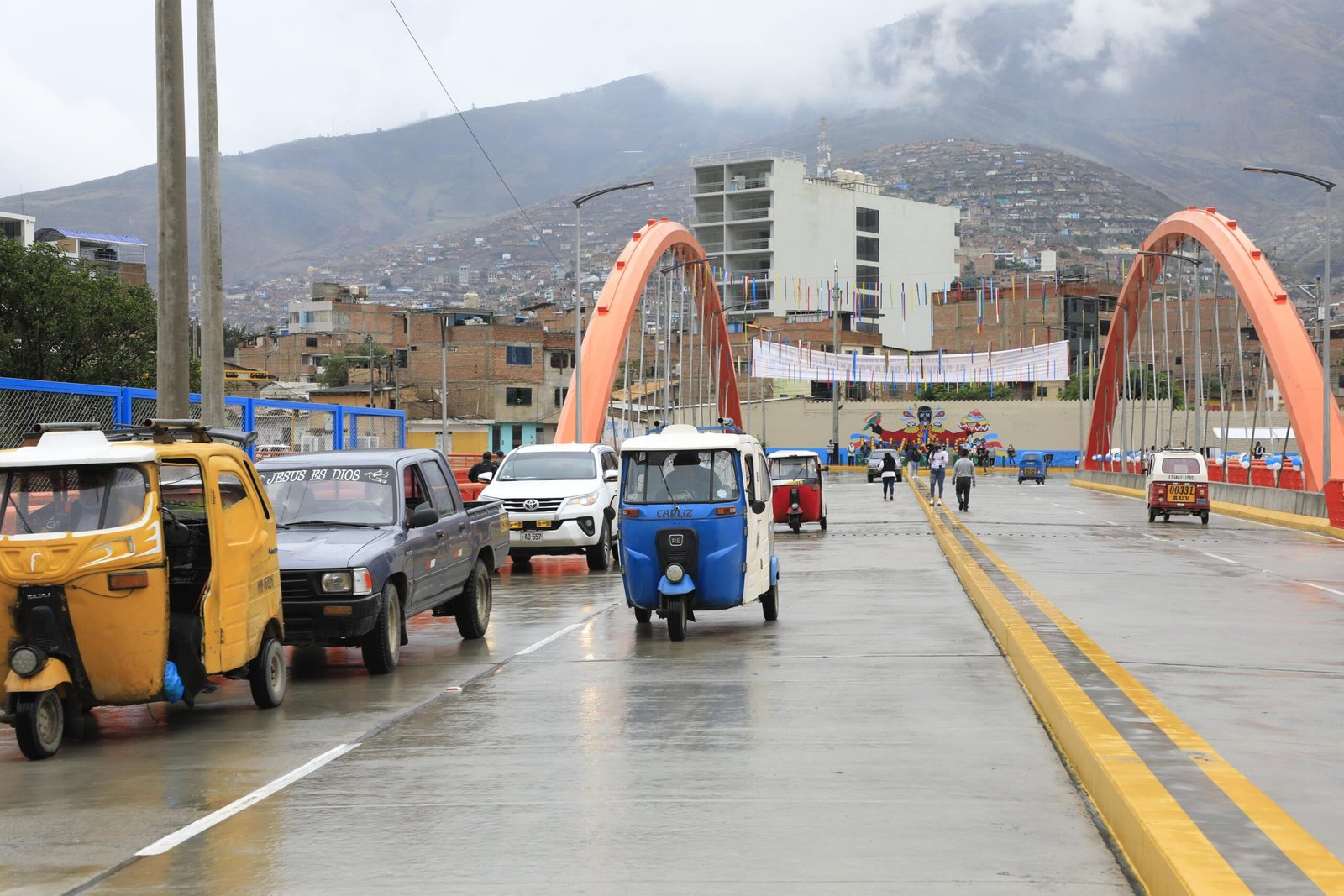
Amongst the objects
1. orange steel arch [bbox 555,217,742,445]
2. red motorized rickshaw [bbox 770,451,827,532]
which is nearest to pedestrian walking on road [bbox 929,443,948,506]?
orange steel arch [bbox 555,217,742,445]

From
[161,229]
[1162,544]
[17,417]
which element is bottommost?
[1162,544]

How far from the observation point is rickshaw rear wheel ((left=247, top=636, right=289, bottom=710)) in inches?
448

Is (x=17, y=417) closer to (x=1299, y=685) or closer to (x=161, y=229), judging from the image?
(x=161, y=229)

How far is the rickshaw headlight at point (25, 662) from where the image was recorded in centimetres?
966

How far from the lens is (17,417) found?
17188 mm

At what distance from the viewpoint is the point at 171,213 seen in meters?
15.7

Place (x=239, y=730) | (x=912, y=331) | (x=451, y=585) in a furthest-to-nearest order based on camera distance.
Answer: (x=912, y=331)
(x=451, y=585)
(x=239, y=730)

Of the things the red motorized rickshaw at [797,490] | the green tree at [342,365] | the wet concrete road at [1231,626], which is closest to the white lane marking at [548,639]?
the wet concrete road at [1231,626]

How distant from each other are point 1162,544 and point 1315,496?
11631 mm

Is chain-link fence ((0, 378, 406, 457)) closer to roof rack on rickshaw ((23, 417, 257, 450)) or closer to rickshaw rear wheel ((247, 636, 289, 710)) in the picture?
roof rack on rickshaw ((23, 417, 257, 450))

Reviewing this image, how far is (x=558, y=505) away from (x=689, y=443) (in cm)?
845

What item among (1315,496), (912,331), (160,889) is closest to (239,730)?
(160,889)

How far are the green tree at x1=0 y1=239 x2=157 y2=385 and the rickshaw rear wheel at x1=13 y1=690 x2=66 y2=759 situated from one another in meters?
50.4

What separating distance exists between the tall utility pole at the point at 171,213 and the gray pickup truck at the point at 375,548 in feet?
4.93
